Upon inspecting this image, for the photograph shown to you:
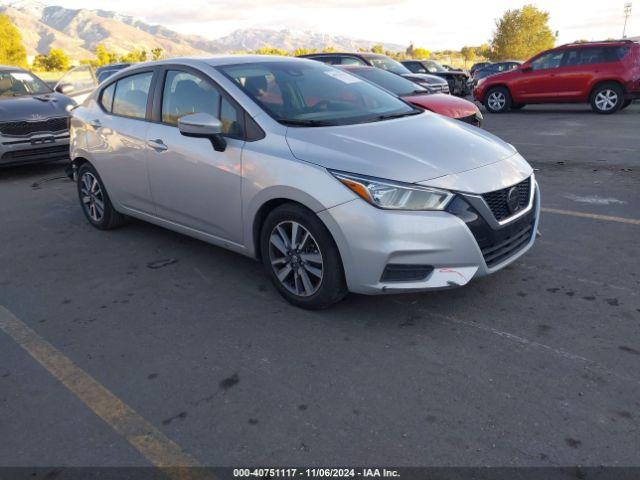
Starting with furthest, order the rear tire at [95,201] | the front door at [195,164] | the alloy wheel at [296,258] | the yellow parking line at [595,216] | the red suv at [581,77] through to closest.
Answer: the red suv at [581,77] < the rear tire at [95,201] < the yellow parking line at [595,216] < the front door at [195,164] < the alloy wheel at [296,258]

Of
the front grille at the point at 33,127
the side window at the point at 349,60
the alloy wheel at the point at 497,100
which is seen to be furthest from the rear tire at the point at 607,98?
the front grille at the point at 33,127

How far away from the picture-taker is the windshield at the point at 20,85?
9188 millimetres

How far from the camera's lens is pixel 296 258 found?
360 centimetres

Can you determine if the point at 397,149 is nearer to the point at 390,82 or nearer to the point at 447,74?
the point at 390,82

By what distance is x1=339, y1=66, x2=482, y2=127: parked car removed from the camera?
8656mm

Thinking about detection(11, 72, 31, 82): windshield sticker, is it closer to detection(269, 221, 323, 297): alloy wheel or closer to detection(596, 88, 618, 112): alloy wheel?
detection(269, 221, 323, 297): alloy wheel

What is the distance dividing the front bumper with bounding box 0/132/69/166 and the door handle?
15.7 feet

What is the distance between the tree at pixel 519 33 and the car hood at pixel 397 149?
67.2 meters

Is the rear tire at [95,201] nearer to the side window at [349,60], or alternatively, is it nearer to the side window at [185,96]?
the side window at [185,96]

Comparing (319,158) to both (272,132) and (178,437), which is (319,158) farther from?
(178,437)

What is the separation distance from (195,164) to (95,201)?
6.52 ft

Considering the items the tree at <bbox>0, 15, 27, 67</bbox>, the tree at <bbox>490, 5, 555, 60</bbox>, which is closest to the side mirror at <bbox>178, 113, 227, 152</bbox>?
the tree at <bbox>490, 5, 555, 60</bbox>

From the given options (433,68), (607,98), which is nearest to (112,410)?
(607,98)

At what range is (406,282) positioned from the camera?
324 centimetres
